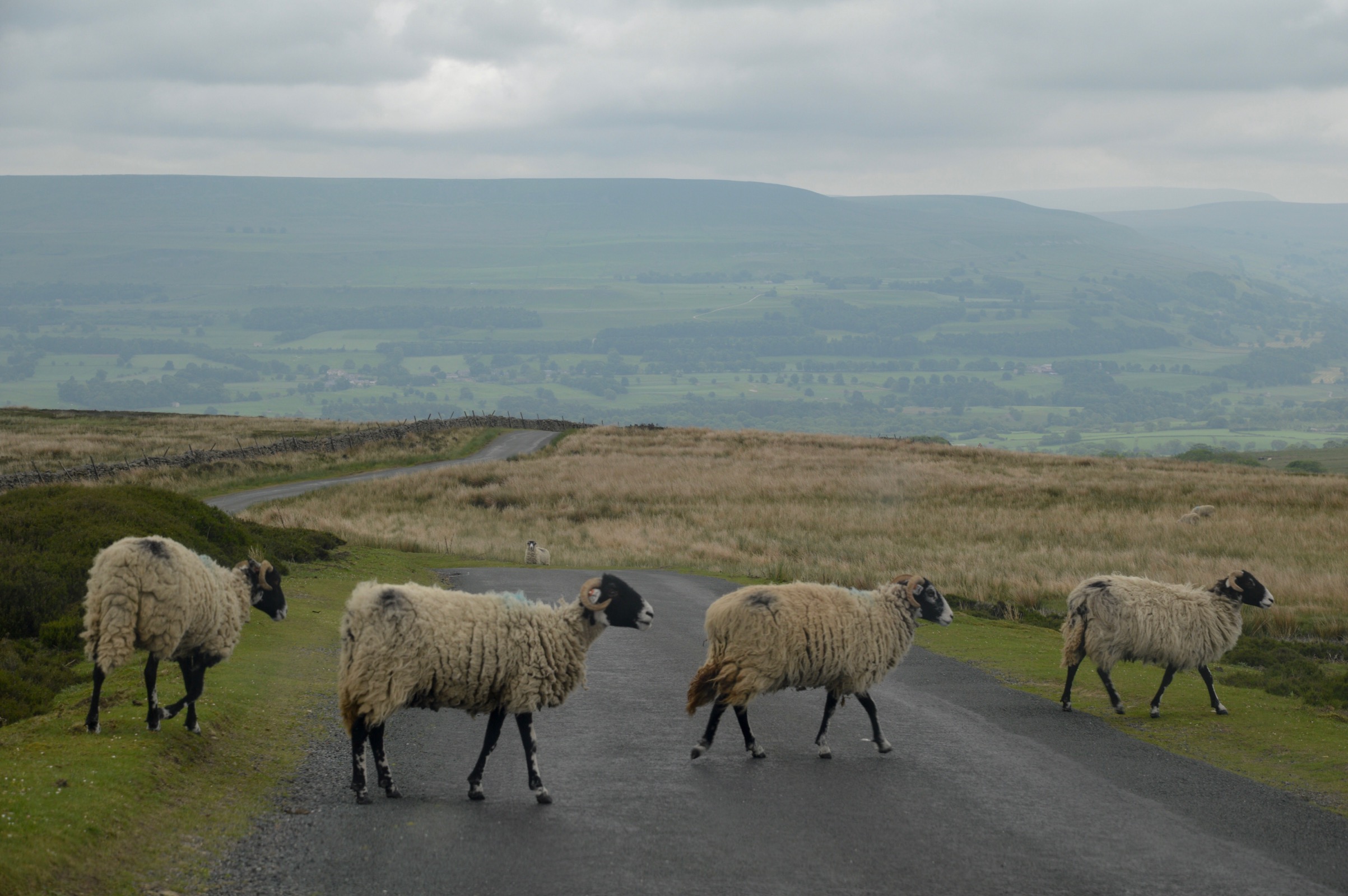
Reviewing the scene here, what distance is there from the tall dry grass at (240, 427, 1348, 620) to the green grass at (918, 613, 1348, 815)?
8319mm

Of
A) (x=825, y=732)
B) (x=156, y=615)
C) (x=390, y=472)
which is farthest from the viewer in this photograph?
(x=390, y=472)

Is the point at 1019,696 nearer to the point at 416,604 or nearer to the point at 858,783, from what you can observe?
the point at 858,783

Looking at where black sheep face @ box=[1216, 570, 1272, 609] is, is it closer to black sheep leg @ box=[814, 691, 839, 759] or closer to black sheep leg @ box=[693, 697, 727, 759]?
black sheep leg @ box=[814, 691, 839, 759]

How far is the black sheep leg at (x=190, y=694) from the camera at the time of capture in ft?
40.0

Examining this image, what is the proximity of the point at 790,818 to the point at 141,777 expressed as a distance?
648 centimetres

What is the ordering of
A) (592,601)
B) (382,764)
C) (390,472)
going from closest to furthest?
(382,764) → (592,601) → (390,472)

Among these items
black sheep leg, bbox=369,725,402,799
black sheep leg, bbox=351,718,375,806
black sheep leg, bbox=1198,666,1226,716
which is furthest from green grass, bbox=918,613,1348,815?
black sheep leg, bbox=351,718,375,806

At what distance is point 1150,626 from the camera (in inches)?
624

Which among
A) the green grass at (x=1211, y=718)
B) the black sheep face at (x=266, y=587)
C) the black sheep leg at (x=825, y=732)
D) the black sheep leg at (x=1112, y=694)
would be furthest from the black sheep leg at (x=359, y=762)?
the black sheep leg at (x=1112, y=694)

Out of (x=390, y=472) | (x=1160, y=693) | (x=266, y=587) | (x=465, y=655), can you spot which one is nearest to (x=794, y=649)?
(x=465, y=655)

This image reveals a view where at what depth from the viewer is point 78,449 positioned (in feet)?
213

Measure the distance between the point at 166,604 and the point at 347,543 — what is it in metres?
24.4

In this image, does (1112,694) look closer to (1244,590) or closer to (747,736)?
(1244,590)

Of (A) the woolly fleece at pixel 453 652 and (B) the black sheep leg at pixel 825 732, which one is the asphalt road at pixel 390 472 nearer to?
(A) the woolly fleece at pixel 453 652
